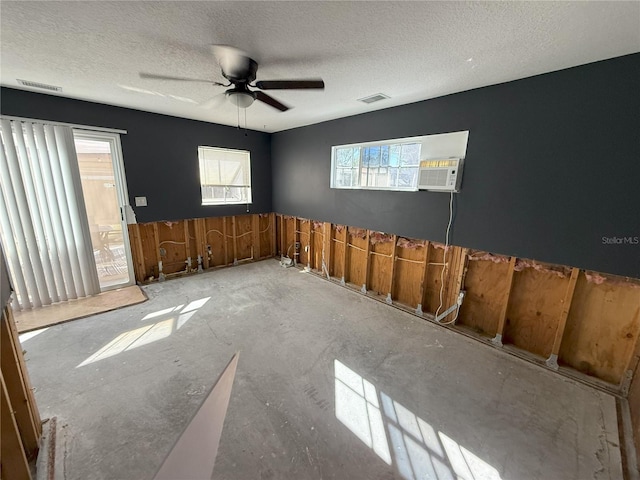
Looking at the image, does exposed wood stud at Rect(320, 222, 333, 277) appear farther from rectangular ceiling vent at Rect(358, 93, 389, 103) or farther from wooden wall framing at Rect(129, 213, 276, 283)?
rectangular ceiling vent at Rect(358, 93, 389, 103)

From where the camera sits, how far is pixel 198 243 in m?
4.66

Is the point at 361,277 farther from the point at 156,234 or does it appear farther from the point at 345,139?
the point at 156,234

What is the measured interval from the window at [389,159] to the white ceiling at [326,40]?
0.55 metres

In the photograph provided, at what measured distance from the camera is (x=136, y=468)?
1.49m

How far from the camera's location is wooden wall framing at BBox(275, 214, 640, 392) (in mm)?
2182

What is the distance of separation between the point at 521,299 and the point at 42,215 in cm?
549

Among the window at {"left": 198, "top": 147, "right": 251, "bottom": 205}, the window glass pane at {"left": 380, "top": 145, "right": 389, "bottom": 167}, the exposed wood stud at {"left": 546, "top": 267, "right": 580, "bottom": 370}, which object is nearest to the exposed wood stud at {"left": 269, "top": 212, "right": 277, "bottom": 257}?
the window at {"left": 198, "top": 147, "right": 251, "bottom": 205}

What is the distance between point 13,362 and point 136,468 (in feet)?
3.11

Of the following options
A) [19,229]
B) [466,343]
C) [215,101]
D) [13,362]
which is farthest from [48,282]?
[466,343]

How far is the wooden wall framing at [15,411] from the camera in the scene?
1.27 metres

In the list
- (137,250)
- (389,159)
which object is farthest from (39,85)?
(389,159)

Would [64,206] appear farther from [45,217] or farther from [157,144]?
[157,144]

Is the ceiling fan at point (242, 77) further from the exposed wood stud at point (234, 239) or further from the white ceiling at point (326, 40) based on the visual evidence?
the exposed wood stud at point (234, 239)

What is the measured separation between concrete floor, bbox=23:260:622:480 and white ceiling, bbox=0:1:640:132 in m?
2.58
